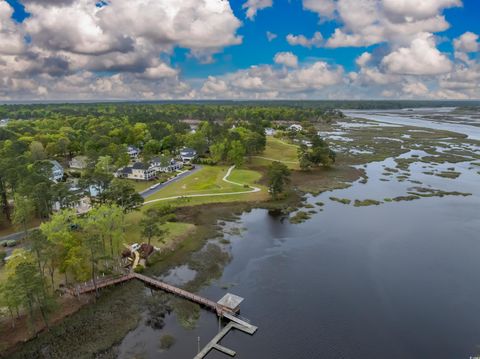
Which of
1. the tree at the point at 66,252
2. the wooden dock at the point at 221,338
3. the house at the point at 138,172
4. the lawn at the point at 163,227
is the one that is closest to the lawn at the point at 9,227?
the lawn at the point at 163,227

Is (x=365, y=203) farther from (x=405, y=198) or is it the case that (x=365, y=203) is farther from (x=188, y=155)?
(x=188, y=155)

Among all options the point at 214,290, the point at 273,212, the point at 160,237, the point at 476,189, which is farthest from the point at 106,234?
the point at 476,189

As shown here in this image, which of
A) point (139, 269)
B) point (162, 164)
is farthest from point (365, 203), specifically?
point (162, 164)

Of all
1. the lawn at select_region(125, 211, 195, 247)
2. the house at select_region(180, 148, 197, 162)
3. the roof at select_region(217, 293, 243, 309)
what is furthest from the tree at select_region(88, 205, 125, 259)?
the house at select_region(180, 148, 197, 162)

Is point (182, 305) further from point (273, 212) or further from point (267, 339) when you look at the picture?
point (273, 212)

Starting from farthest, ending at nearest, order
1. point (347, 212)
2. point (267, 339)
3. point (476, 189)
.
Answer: point (476, 189) < point (347, 212) < point (267, 339)
